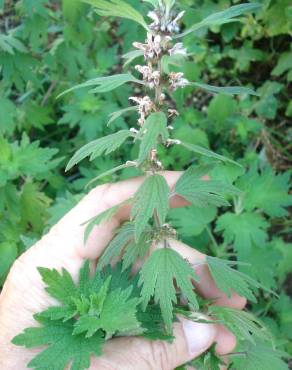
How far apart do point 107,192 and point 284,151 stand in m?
2.12

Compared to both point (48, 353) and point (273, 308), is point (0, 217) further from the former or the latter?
point (273, 308)

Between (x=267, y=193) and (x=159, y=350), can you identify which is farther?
(x=267, y=193)

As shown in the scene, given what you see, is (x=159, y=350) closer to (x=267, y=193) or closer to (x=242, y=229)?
(x=242, y=229)

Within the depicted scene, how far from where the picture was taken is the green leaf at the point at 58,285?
1637 mm

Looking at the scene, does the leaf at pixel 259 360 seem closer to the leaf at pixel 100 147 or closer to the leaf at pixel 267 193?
the leaf at pixel 267 193

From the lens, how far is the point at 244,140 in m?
3.63

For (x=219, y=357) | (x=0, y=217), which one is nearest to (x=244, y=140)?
(x=0, y=217)

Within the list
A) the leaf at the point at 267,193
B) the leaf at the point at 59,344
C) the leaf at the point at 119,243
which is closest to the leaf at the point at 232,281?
the leaf at the point at 119,243

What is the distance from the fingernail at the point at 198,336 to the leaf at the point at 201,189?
54cm

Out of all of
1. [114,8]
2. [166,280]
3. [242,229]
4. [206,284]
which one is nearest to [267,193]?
[242,229]

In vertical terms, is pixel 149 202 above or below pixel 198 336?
above

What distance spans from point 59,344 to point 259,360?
0.78 m

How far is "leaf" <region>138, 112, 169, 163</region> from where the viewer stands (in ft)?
4.09

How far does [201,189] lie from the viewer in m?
1.53
